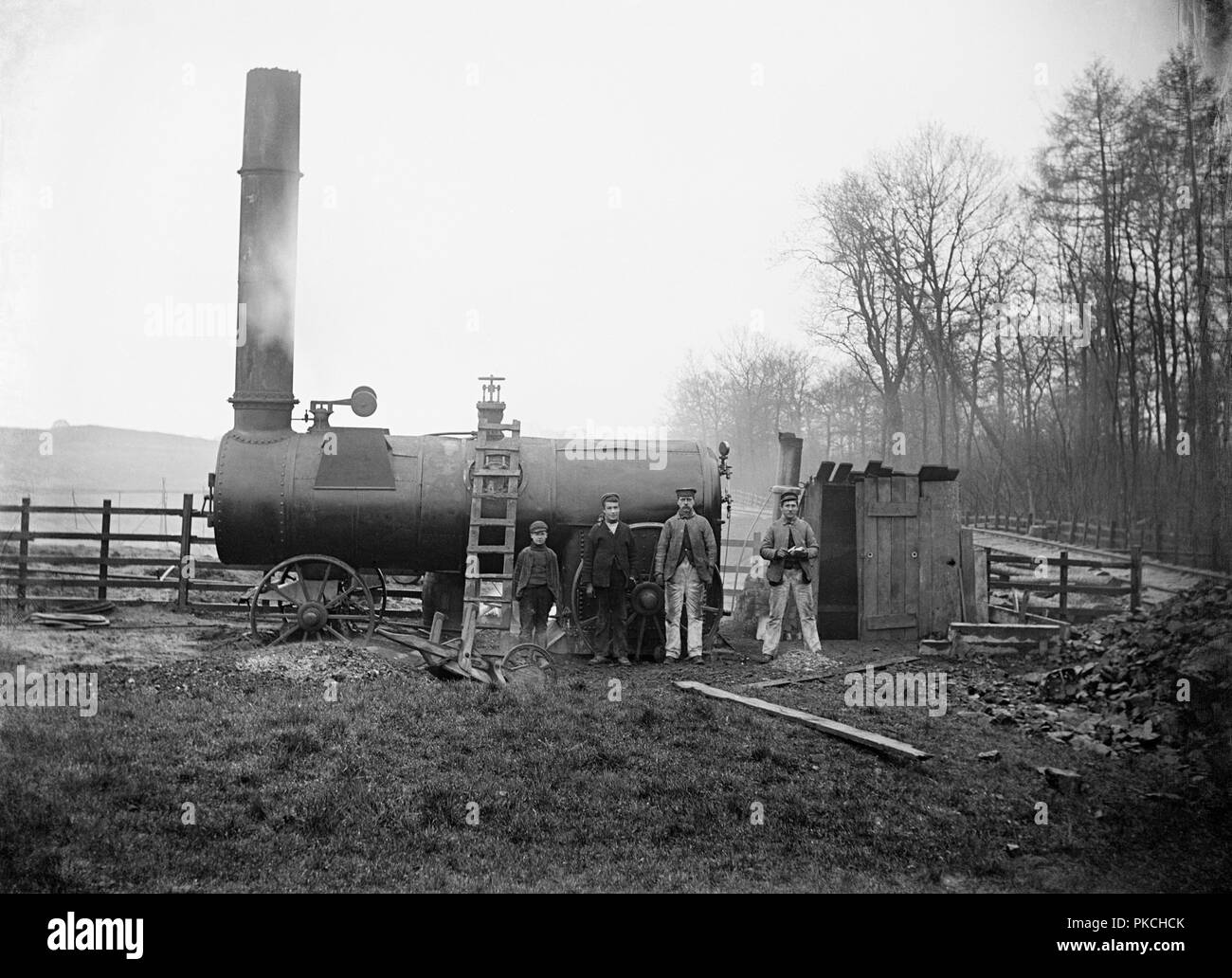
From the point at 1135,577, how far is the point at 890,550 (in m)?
2.96

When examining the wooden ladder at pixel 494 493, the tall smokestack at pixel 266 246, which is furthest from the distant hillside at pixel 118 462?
the wooden ladder at pixel 494 493

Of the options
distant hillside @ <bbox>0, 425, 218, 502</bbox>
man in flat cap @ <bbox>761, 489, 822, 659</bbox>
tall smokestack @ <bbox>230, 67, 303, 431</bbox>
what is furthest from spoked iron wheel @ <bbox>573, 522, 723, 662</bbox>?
distant hillside @ <bbox>0, 425, 218, 502</bbox>

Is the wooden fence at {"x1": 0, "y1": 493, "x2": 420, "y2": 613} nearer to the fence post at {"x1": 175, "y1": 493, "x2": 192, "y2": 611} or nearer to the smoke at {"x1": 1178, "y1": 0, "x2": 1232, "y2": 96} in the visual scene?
the fence post at {"x1": 175, "y1": 493, "x2": 192, "y2": 611}

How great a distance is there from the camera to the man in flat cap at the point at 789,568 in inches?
434

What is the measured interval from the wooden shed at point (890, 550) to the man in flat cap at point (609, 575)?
117 inches

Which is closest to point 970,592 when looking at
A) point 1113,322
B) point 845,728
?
point 1113,322

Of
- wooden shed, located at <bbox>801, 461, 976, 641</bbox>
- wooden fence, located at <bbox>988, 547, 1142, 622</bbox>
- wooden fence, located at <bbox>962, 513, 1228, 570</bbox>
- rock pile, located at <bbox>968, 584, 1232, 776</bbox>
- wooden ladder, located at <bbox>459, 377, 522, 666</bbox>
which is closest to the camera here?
rock pile, located at <bbox>968, 584, 1232, 776</bbox>

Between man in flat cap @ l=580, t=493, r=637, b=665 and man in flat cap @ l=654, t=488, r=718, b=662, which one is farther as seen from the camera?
man in flat cap @ l=654, t=488, r=718, b=662

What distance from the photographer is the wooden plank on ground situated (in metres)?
6.87

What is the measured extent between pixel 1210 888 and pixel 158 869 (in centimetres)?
546

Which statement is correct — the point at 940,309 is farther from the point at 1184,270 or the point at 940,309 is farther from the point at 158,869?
the point at 158,869

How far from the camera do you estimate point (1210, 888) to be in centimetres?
513

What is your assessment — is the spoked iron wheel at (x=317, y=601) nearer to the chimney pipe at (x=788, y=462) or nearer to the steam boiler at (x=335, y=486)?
the steam boiler at (x=335, y=486)

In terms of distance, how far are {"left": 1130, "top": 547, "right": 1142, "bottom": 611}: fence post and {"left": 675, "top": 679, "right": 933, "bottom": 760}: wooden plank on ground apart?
6134 millimetres
